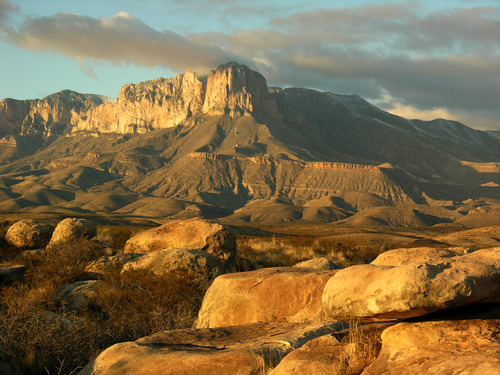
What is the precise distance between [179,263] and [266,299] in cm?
541

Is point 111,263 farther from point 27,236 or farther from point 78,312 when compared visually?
point 27,236

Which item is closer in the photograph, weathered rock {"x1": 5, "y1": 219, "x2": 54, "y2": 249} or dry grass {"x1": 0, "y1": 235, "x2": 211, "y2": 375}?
dry grass {"x1": 0, "y1": 235, "x2": 211, "y2": 375}

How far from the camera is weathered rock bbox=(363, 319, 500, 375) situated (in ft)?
15.5

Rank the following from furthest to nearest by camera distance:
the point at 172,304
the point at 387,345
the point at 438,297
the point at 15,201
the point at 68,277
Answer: the point at 15,201 → the point at 68,277 → the point at 172,304 → the point at 387,345 → the point at 438,297

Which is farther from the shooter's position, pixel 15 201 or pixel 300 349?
pixel 15 201

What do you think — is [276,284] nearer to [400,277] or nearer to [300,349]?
[300,349]

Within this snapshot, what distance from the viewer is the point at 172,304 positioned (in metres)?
13.1

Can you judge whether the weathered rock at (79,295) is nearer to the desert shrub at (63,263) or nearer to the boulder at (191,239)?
the desert shrub at (63,263)

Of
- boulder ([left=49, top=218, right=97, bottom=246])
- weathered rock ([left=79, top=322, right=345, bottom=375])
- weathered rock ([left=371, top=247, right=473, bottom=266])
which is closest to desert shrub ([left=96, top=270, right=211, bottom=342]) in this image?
weathered rock ([left=79, top=322, right=345, bottom=375])

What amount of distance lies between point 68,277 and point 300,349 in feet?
43.3

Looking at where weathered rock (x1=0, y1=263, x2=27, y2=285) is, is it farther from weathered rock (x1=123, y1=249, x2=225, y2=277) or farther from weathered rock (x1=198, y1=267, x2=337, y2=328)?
weathered rock (x1=198, y1=267, x2=337, y2=328)

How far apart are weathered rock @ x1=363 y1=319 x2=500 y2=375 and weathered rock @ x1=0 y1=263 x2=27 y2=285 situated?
1490 cm

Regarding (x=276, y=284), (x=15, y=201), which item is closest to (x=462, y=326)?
(x=276, y=284)

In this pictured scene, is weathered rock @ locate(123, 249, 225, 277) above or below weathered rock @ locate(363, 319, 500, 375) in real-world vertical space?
below
